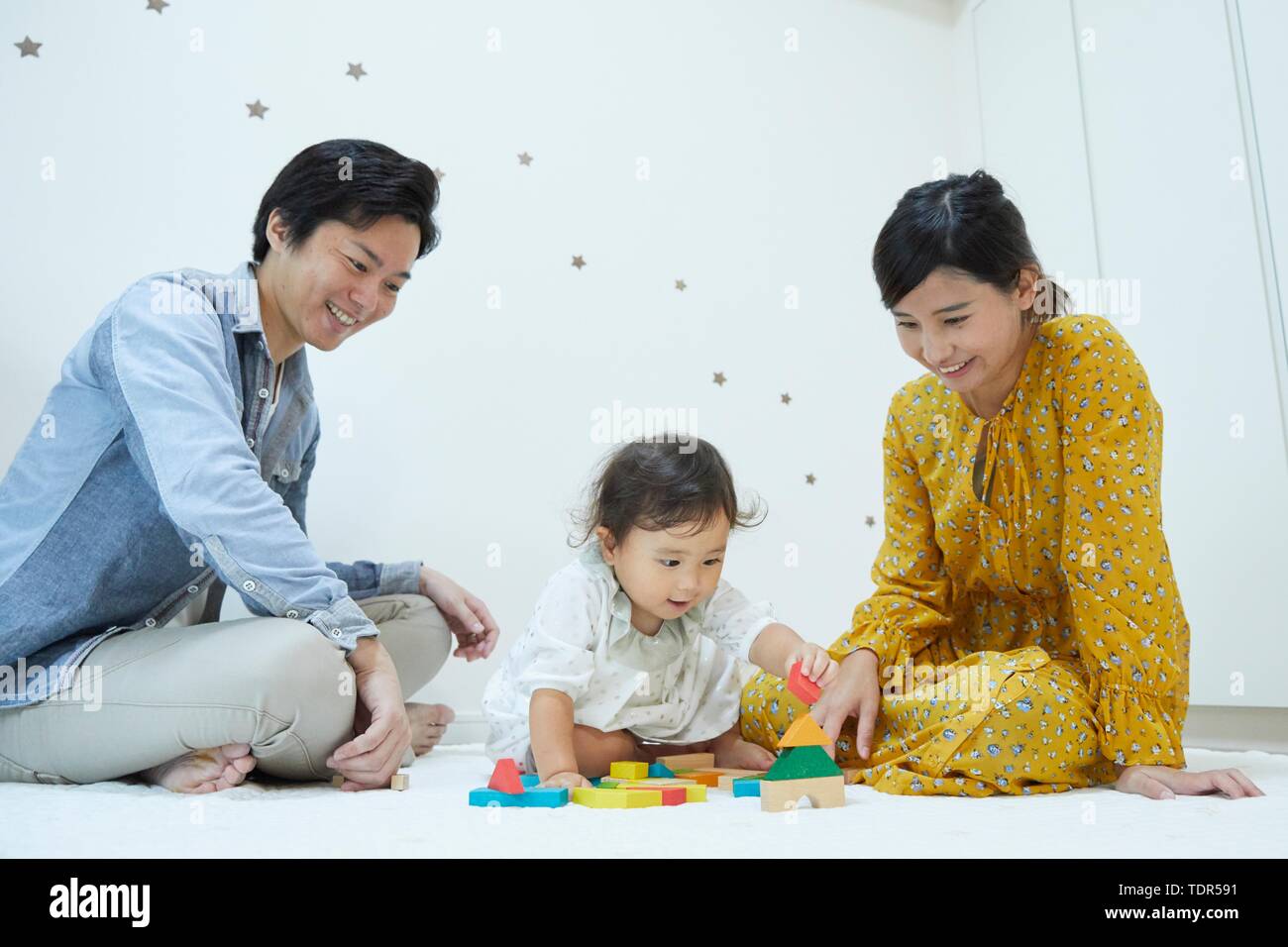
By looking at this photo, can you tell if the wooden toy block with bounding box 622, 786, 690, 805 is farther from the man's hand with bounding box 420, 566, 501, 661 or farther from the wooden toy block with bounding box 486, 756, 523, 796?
the man's hand with bounding box 420, 566, 501, 661

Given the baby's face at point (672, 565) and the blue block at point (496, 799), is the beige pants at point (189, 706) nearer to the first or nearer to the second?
the blue block at point (496, 799)

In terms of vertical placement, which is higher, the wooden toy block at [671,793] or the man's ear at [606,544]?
the man's ear at [606,544]

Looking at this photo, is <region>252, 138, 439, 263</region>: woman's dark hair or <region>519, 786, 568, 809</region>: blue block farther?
<region>252, 138, 439, 263</region>: woman's dark hair

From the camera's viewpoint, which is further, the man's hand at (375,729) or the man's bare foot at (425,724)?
the man's bare foot at (425,724)

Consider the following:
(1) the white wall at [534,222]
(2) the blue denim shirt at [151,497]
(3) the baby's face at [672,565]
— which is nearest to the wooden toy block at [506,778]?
(2) the blue denim shirt at [151,497]

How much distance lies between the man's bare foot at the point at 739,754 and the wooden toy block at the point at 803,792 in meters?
0.35

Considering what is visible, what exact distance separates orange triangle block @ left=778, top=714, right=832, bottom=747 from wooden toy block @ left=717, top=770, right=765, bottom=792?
0.11 metres

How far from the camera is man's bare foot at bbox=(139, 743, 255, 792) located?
3.55 feet

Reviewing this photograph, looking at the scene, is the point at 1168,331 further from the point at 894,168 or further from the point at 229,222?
the point at 229,222

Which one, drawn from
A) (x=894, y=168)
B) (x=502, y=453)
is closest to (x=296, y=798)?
(x=502, y=453)

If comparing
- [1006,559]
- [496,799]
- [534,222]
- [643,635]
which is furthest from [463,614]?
[534,222]

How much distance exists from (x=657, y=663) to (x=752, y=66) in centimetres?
147

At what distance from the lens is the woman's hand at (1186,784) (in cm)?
96

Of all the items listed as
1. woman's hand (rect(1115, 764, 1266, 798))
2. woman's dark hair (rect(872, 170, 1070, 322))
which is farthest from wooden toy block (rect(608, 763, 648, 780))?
woman's dark hair (rect(872, 170, 1070, 322))
